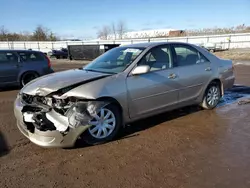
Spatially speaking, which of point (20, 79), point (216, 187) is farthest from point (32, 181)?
point (20, 79)

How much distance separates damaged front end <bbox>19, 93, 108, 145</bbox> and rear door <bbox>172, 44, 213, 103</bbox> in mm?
1937

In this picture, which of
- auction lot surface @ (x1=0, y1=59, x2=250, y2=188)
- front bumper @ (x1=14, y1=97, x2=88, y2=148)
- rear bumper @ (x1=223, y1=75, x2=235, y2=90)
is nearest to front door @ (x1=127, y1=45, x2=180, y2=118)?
auction lot surface @ (x1=0, y1=59, x2=250, y2=188)

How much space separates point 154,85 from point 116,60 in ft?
2.96

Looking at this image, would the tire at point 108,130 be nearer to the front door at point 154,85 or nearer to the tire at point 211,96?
the front door at point 154,85

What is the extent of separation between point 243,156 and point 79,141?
2445 millimetres

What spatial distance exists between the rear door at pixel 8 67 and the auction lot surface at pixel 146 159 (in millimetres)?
4707

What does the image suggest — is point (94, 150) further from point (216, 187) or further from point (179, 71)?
point (179, 71)

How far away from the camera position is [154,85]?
4.67 metres

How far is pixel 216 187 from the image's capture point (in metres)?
2.88

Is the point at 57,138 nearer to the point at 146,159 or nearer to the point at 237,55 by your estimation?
the point at 146,159

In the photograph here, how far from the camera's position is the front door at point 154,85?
443 centimetres

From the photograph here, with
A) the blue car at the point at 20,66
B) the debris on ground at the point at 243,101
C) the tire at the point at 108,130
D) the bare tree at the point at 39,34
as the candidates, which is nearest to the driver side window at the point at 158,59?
the tire at the point at 108,130

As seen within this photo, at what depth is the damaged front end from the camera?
3.70 metres

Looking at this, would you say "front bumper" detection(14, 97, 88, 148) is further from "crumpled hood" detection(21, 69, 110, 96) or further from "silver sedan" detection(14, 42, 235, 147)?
"crumpled hood" detection(21, 69, 110, 96)
